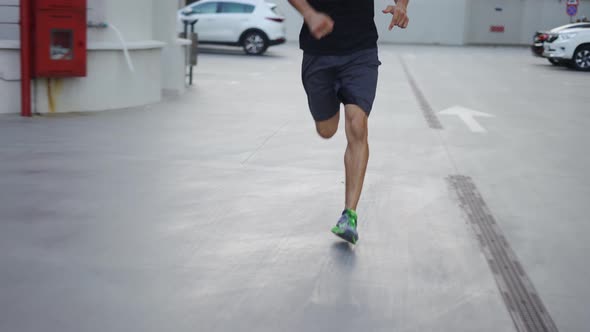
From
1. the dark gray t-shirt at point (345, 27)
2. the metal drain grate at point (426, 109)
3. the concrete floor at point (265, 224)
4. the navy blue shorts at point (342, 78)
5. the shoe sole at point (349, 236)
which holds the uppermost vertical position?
the dark gray t-shirt at point (345, 27)

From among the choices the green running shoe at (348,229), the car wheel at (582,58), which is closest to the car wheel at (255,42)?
the car wheel at (582,58)

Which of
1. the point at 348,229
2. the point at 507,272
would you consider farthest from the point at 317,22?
the point at 507,272

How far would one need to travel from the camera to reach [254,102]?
12.6 m

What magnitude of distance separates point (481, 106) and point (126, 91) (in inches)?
216

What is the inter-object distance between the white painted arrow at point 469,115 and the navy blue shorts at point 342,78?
17.5ft

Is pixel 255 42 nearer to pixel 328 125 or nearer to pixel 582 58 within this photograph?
pixel 582 58

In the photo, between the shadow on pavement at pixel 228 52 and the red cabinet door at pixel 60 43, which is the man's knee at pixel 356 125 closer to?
the red cabinet door at pixel 60 43

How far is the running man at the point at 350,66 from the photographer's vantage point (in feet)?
16.0

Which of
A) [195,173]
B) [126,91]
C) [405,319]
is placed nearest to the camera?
[405,319]

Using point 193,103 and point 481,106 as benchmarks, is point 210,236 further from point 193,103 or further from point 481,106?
point 481,106

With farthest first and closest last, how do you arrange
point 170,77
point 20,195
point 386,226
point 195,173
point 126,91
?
point 170,77 → point 126,91 → point 195,173 → point 20,195 → point 386,226

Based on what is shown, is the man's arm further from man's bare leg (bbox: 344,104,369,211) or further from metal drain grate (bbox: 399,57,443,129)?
metal drain grate (bbox: 399,57,443,129)

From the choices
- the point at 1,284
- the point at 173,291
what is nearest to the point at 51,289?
the point at 1,284

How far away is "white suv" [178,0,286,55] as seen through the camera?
2541 cm
